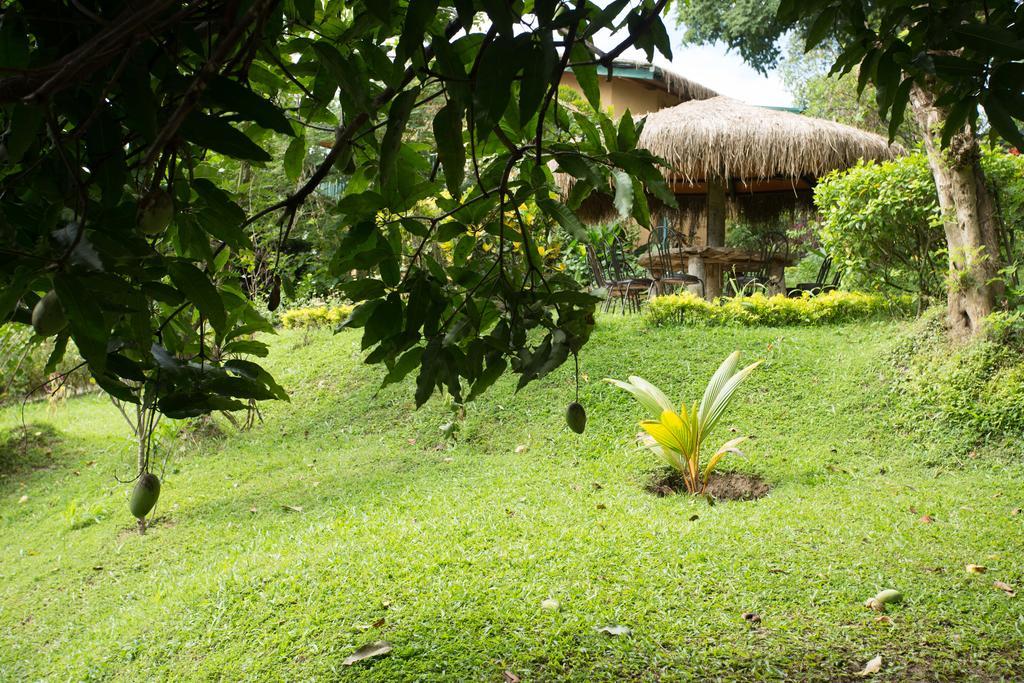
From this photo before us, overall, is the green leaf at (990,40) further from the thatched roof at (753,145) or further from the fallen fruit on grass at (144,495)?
the thatched roof at (753,145)

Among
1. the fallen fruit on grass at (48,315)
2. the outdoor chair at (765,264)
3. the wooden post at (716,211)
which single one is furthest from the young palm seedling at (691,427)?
the wooden post at (716,211)

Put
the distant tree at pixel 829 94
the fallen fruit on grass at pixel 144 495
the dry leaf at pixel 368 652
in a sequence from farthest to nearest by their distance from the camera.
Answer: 1. the distant tree at pixel 829 94
2. the dry leaf at pixel 368 652
3. the fallen fruit on grass at pixel 144 495

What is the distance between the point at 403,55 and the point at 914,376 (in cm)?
512

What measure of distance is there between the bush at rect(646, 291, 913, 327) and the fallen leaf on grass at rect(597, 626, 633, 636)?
456cm

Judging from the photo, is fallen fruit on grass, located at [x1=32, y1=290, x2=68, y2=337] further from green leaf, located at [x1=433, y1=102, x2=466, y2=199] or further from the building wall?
the building wall

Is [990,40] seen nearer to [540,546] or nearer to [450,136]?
[450,136]

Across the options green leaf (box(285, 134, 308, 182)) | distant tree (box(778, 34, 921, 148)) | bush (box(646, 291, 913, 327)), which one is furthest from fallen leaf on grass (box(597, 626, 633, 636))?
distant tree (box(778, 34, 921, 148))

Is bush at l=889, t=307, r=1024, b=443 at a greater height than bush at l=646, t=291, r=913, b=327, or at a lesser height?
lesser

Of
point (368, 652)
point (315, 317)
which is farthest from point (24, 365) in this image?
point (368, 652)

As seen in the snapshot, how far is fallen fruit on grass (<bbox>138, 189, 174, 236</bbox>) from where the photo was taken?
1110mm

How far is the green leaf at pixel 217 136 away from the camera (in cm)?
100

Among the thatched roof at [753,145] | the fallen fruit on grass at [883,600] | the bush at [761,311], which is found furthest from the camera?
the thatched roof at [753,145]

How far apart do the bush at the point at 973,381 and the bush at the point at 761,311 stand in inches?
59.9

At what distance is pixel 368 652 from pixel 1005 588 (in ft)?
7.47
